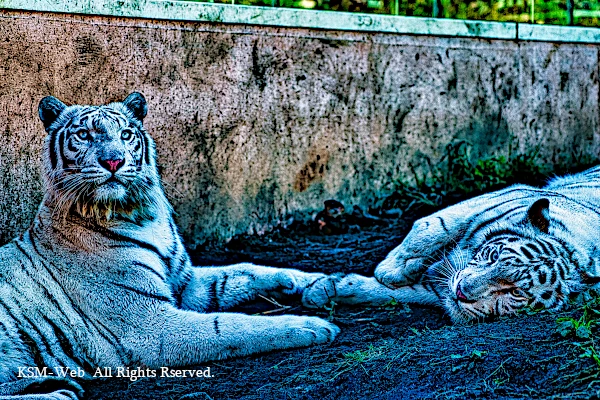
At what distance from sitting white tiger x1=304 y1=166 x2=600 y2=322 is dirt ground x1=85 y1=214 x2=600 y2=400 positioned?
123mm

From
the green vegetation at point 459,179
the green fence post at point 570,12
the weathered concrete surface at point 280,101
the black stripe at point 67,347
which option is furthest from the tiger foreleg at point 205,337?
the green fence post at point 570,12

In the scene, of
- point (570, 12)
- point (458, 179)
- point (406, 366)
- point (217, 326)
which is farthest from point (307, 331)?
point (570, 12)

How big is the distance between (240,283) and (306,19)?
6.65 ft

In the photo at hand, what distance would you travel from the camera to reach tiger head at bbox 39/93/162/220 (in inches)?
148

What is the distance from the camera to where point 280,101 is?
5508 millimetres

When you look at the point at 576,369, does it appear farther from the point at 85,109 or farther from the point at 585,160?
the point at 585,160

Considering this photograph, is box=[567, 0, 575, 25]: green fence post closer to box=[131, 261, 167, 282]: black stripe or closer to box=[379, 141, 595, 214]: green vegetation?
A: box=[379, 141, 595, 214]: green vegetation

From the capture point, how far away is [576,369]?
2859 mm

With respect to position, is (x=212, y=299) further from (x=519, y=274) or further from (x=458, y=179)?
(x=458, y=179)

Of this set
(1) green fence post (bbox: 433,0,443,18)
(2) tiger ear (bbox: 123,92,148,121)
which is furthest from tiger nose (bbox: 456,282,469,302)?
(1) green fence post (bbox: 433,0,443,18)

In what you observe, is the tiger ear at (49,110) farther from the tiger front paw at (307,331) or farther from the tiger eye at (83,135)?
the tiger front paw at (307,331)

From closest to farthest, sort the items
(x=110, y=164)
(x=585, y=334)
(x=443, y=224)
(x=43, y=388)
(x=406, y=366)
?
(x=585, y=334) → (x=406, y=366) → (x=43, y=388) → (x=110, y=164) → (x=443, y=224)

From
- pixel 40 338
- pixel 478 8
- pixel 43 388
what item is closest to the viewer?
pixel 43 388

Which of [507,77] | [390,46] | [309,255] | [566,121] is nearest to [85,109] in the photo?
[309,255]
